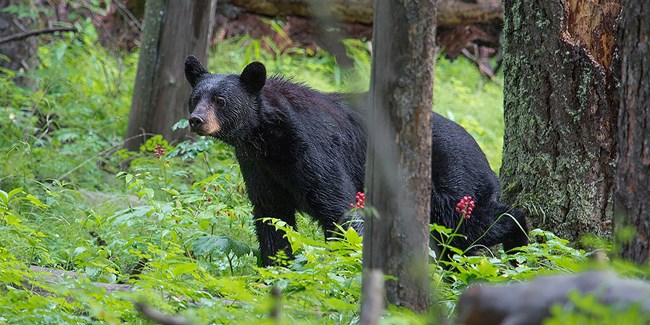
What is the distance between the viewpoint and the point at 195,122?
6516 mm

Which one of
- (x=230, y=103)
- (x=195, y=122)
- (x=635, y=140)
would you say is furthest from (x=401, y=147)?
(x=230, y=103)

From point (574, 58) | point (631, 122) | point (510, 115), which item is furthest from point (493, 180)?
point (631, 122)

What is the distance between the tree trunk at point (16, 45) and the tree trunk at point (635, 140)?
8.29 m

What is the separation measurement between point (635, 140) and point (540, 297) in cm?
109

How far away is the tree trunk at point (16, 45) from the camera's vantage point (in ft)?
34.1

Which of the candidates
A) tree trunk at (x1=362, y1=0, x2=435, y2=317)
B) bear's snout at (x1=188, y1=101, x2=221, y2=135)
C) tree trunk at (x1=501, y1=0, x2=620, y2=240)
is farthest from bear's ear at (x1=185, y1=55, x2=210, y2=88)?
tree trunk at (x1=362, y1=0, x2=435, y2=317)

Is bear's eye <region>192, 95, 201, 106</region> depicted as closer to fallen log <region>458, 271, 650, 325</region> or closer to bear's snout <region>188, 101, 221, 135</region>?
bear's snout <region>188, 101, 221, 135</region>

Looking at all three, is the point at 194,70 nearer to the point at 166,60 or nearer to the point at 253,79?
the point at 253,79

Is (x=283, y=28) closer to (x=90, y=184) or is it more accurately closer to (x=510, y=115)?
(x=90, y=184)

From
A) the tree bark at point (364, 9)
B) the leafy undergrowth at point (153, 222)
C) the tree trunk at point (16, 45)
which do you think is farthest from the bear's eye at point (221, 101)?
the tree bark at point (364, 9)

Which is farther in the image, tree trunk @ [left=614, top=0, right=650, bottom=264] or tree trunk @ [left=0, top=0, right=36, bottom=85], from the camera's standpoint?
tree trunk @ [left=0, top=0, right=36, bottom=85]

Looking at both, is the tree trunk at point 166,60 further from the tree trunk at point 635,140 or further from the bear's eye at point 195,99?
the tree trunk at point 635,140

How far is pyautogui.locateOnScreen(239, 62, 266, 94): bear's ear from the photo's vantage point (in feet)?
22.1

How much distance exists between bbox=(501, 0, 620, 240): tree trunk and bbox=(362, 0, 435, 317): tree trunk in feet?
7.49
